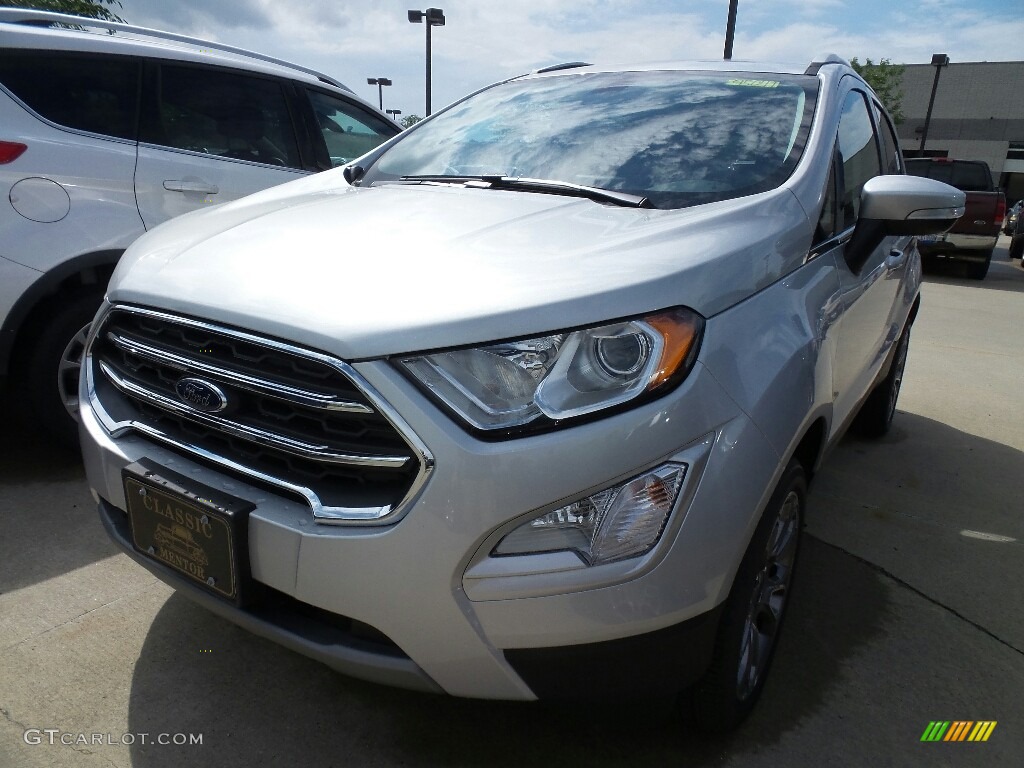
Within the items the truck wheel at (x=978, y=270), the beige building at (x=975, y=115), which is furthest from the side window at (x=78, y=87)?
the beige building at (x=975, y=115)

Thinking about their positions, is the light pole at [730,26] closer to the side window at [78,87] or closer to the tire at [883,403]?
the tire at [883,403]

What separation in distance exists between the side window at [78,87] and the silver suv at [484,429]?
1.52 metres

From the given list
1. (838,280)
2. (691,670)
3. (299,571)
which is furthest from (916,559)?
(299,571)

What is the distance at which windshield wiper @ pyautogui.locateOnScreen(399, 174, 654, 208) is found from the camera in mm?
2145

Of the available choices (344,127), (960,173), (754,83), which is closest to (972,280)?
(960,173)

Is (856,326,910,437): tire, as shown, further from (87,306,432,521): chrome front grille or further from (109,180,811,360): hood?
(87,306,432,521): chrome front grille

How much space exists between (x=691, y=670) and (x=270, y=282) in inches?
47.1

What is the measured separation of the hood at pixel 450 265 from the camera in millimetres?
1477

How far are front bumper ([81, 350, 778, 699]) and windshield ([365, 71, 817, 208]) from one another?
2.91 feet

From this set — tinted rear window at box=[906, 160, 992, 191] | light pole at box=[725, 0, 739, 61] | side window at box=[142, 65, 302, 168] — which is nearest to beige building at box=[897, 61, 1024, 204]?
tinted rear window at box=[906, 160, 992, 191]

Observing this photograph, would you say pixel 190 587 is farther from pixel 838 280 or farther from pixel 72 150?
pixel 72 150

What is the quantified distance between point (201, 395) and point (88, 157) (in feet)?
6.58

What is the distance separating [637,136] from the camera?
98.0 inches

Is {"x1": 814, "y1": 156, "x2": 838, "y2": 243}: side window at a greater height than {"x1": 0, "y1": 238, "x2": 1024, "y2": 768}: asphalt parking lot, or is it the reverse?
{"x1": 814, "y1": 156, "x2": 838, "y2": 243}: side window
